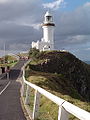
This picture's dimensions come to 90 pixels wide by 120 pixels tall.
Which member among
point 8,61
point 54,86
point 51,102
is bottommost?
point 54,86

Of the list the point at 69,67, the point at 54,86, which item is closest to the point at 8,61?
the point at 69,67

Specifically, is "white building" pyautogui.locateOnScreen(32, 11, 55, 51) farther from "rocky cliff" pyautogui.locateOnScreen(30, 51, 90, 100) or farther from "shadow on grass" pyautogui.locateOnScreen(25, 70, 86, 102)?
"shadow on grass" pyautogui.locateOnScreen(25, 70, 86, 102)

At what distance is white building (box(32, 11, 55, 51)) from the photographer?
3757 inches

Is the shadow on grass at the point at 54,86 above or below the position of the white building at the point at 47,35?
below

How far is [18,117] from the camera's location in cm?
1284

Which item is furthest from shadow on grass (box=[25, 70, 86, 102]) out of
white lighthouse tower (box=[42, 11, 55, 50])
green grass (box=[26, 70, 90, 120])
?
white lighthouse tower (box=[42, 11, 55, 50])

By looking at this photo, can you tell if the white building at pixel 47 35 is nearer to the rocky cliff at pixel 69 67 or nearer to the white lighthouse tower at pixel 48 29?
the white lighthouse tower at pixel 48 29

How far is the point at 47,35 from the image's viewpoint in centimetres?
9775

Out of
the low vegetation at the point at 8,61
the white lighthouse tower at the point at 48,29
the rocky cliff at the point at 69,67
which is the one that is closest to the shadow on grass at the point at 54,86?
the rocky cliff at the point at 69,67

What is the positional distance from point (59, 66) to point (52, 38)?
18735 mm

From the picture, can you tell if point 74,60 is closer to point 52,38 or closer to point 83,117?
point 52,38

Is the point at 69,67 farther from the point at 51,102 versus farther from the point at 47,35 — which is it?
the point at 51,102

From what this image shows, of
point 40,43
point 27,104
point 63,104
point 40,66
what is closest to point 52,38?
point 40,43

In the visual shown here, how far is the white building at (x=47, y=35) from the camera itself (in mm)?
95438
